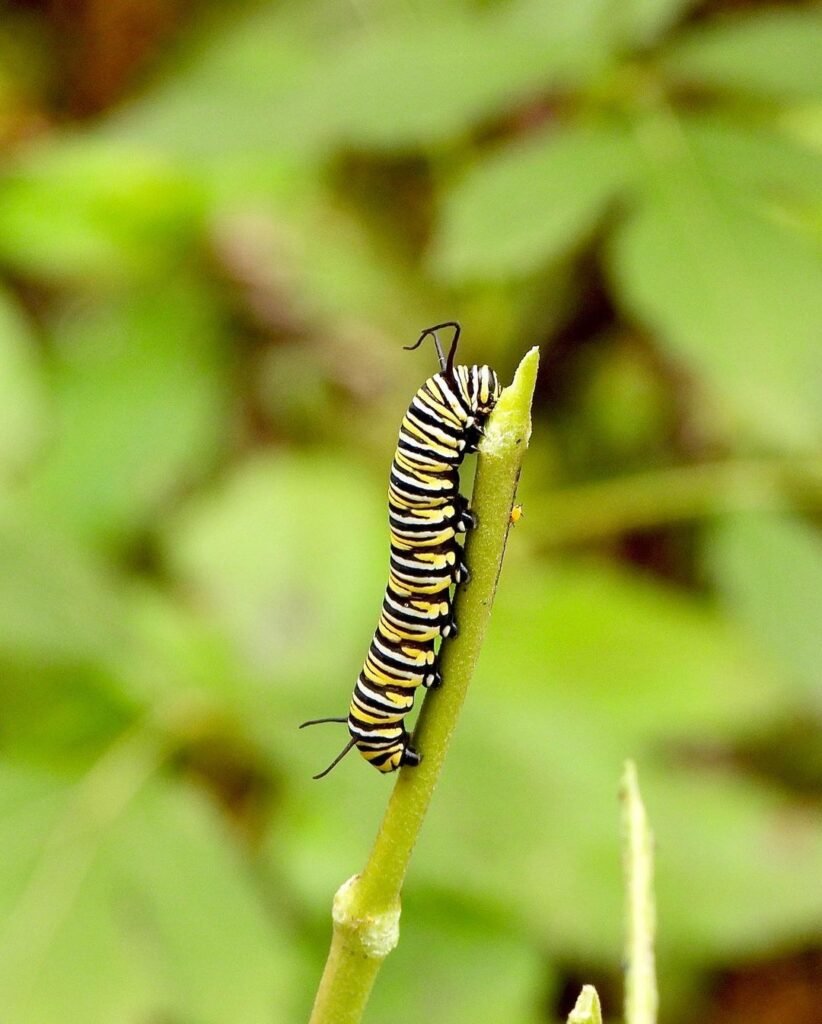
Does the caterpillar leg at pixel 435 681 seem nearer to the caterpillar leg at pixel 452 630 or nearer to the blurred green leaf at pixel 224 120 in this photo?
the caterpillar leg at pixel 452 630

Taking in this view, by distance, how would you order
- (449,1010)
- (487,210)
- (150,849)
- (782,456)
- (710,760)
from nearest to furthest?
(150,849) → (487,210) → (449,1010) → (782,456) → (710,760)

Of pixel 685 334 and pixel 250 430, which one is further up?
pixel 250 430

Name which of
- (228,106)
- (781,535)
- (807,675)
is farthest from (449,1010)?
(228,106)

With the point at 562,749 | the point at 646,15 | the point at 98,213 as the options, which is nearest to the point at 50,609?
the point at 562,749

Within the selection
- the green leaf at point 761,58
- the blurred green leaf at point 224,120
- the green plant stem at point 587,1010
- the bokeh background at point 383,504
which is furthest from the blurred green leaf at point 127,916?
the green leaf at point 761,58

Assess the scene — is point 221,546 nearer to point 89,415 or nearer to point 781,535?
point 89,415

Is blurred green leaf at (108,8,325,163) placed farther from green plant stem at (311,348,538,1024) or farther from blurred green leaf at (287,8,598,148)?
green plant stem at (311,348,538,1024)

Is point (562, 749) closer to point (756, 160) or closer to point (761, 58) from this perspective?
point (756, 160)
